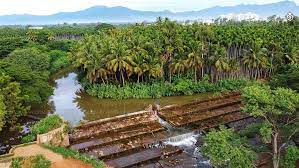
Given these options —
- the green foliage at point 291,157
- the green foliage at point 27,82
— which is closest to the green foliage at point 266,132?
the green foliage at point 291,157

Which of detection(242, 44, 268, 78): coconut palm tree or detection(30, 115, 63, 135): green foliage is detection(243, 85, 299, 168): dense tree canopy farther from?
detection(242, 44, 268, 78): coconut palm tree

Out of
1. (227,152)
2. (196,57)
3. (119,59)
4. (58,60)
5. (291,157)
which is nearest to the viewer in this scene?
(227,152)

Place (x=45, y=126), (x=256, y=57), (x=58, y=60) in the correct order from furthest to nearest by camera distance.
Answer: (x=58, y=60) < (x=256, y=57) < (x=45, y=126)

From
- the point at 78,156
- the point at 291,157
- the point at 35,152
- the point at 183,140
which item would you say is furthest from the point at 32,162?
the point at 291,157

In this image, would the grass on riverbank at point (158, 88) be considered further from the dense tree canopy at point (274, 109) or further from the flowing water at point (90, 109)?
the dense tree canopy at point (274, 109)

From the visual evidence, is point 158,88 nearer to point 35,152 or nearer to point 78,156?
point 78,156

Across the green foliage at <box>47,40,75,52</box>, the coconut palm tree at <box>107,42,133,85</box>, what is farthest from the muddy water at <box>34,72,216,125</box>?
the green foliage at <box>47,40,75,52</box>

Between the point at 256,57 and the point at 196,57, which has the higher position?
the point at 196,57
